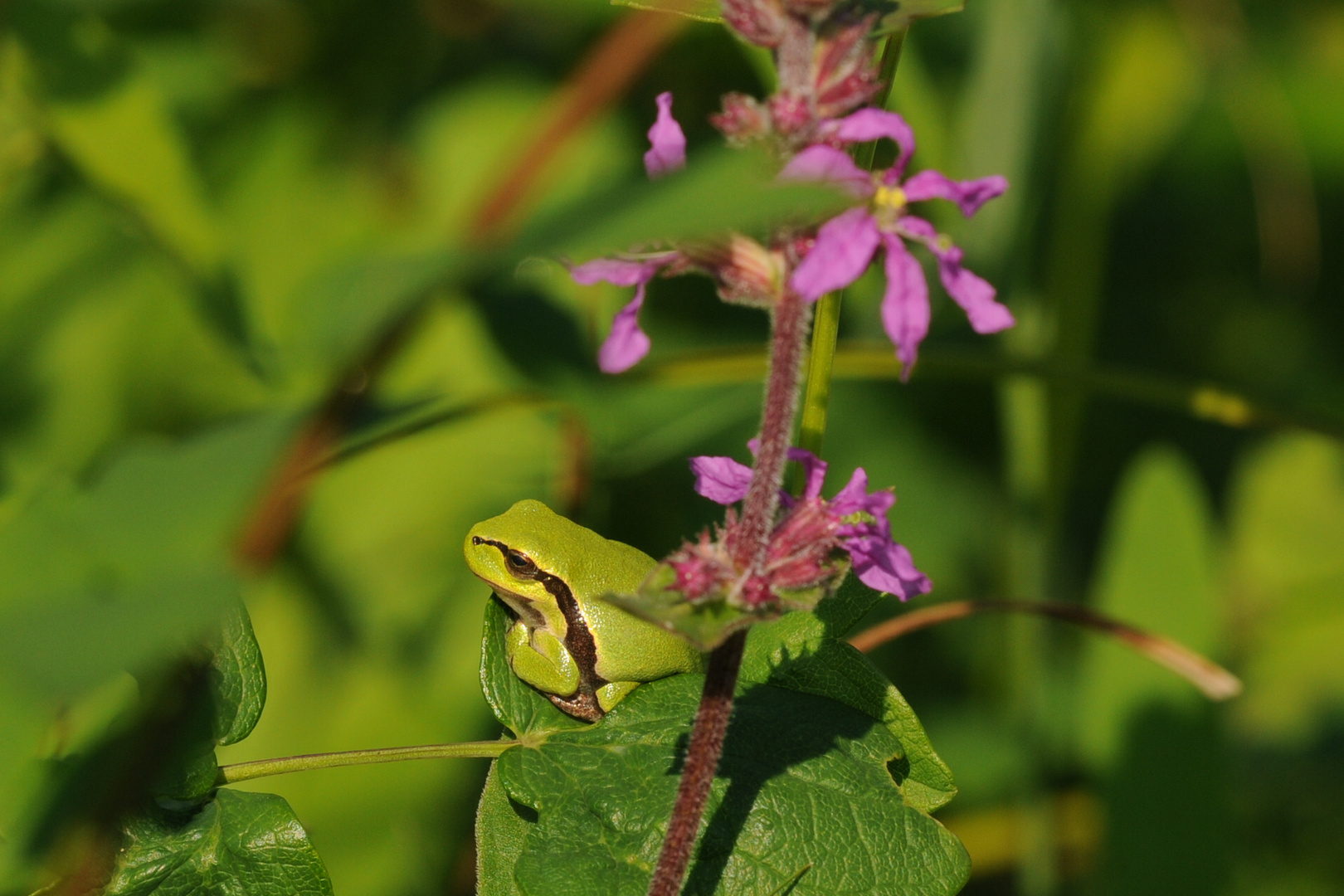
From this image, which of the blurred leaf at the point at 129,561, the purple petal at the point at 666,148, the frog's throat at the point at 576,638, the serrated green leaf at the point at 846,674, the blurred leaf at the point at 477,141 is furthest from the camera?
the blurred leaf at the point at 477,141

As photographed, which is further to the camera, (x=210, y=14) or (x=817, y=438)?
(x=210, y=14)

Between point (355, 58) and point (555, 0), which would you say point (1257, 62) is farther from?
point (355, 58)

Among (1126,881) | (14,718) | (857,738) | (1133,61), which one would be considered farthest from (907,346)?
(1133,61)

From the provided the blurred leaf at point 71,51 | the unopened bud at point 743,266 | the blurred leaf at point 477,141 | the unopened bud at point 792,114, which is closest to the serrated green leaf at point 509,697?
the unopened bud at point 743,266

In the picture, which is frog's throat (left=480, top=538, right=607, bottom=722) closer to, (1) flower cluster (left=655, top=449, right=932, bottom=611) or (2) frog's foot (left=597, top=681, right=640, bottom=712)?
(2) frog's foot (left=597, top=681, right=640, bottom=712)

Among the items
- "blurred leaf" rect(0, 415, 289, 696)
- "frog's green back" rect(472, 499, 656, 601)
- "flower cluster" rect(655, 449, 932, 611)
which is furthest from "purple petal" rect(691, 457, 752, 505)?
"frog's green back" rect(472, 499, 656, 601)

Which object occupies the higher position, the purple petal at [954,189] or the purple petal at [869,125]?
the purple petal at [869,125]

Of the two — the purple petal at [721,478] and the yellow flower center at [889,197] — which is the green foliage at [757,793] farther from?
the yellow flower center at [889,197]

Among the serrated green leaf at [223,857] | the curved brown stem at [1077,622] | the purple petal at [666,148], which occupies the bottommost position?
the curved brown stem at [1077,622]
